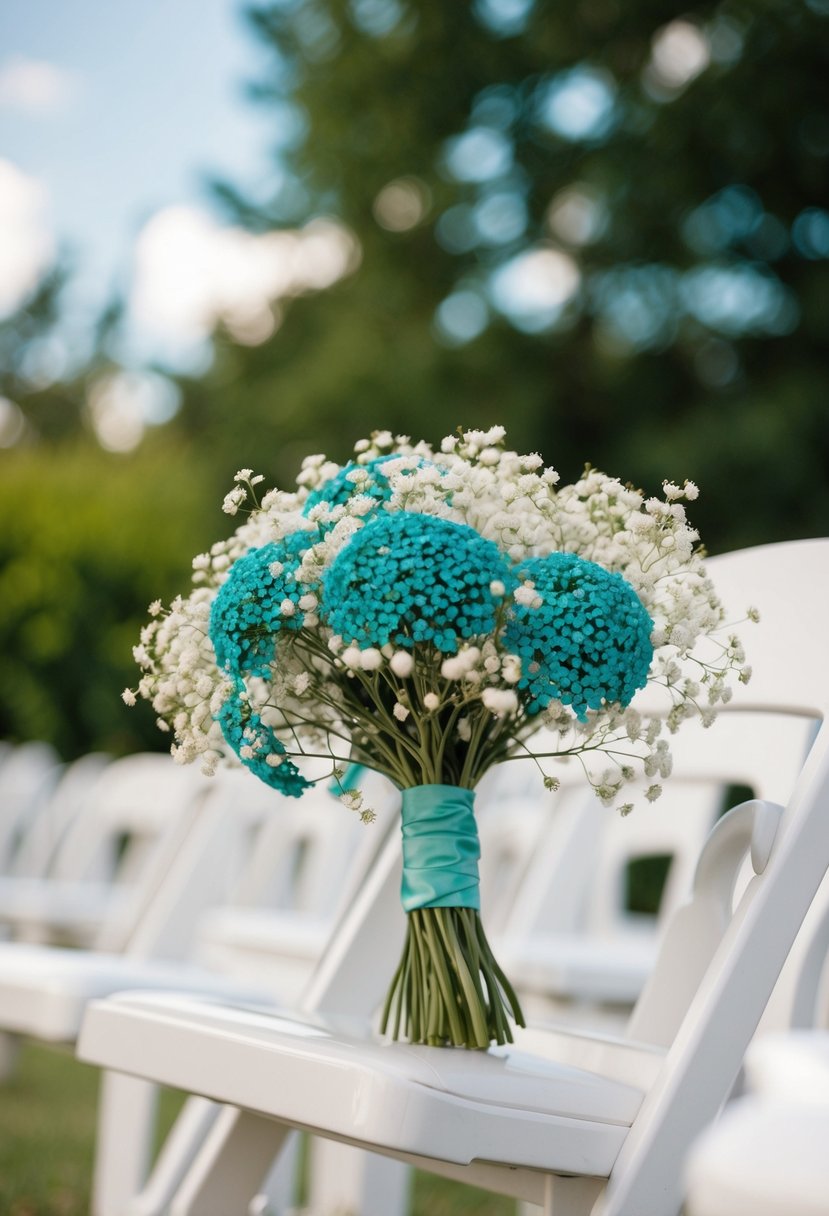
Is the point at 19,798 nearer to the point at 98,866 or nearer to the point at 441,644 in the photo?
the point at 98,866

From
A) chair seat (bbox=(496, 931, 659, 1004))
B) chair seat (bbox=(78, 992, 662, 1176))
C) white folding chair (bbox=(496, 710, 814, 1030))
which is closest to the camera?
chair seat (bbox=(78, 992, 662, 1176))

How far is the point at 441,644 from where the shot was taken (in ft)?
4.66

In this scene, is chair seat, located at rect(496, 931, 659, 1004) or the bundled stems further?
chair seat, located at rect(496, 931, 659, 1004)

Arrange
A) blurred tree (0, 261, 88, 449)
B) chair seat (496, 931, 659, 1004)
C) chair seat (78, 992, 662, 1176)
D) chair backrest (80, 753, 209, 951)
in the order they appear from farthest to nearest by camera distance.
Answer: blurred tree (0, 261, 88, 449)
chair backrest (80, 753, 209, 951)
chair seat (496, 931, 659, 1004)
chair seat (78, 992, 662, 1176)

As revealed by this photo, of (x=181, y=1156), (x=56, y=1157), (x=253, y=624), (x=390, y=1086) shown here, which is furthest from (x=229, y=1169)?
(x=56, y=1157)

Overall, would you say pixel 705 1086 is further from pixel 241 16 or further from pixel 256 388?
pixel 241 16

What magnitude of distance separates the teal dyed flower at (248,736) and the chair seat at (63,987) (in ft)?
2.48

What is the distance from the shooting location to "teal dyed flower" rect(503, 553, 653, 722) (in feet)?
4.75

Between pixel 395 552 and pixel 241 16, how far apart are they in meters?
12.7

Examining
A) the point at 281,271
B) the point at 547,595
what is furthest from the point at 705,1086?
the point at 281,271

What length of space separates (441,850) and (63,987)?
87cm

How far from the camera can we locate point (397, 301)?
11812 mm

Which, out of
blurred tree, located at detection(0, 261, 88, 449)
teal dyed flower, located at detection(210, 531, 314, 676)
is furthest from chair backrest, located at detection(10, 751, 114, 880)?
blurred tree, located at detection(0, 261, 88, 449)

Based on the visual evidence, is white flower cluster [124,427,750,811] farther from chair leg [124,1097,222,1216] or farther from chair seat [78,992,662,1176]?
chair leg [124,1097,222,1216]
